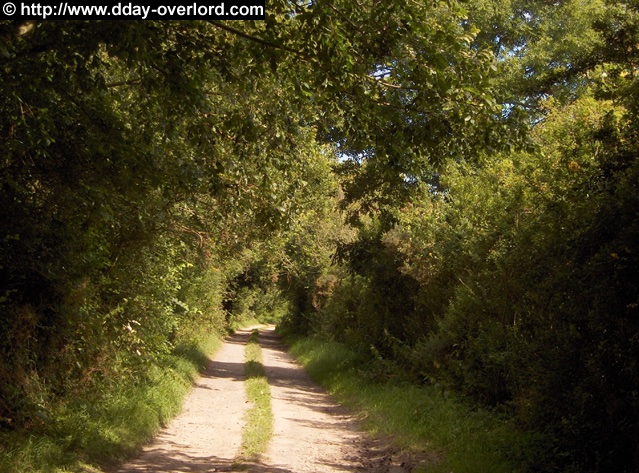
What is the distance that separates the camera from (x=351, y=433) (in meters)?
12.8

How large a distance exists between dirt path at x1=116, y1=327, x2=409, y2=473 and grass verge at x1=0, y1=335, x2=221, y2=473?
0.32 m

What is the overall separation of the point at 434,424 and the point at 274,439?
284 cm

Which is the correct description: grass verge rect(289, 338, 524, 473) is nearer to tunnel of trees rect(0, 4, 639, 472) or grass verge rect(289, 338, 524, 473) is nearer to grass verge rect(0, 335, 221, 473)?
tunnel of trees rect(0, 4, 639, 472)

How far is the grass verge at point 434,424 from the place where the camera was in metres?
8.97

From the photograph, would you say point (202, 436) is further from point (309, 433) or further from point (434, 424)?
point (434, 424)

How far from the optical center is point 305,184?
33.1 ft

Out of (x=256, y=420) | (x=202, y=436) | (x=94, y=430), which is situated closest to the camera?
(x=94, y=430)

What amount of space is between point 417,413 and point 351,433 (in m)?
1.40

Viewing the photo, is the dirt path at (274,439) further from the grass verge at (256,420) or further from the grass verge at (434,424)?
the grass verge at (434,424)

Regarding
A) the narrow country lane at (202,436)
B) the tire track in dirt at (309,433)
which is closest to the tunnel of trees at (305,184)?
the narrow country lane at (202,436)

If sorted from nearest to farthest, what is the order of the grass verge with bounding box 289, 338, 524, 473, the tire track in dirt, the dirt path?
the grass verge with bounding box 289, 338, 524, 473, the dirt path, the tire track in dirt

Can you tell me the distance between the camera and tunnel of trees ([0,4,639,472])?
6.87 metres

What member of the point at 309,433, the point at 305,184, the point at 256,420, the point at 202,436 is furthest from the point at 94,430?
the point at 305,184

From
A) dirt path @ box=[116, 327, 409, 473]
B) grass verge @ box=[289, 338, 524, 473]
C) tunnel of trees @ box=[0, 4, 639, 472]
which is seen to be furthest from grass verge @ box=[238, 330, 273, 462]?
tunnel of trees @ box=[0, 4, 639, 472]
